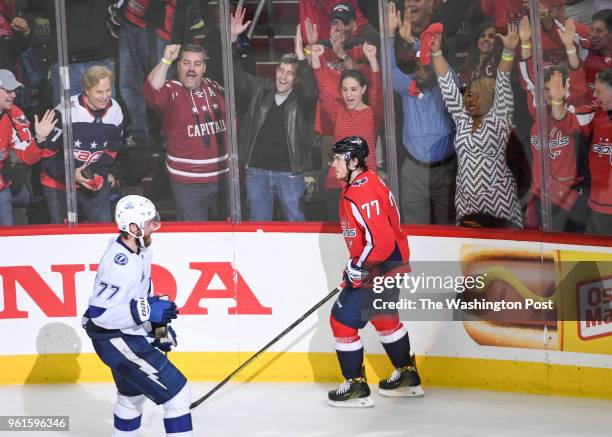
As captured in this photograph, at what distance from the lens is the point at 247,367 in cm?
635

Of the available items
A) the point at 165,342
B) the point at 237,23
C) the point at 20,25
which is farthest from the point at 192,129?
the point at 165,342

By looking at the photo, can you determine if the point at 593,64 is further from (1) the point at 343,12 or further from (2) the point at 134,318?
(2) the point at 134,318

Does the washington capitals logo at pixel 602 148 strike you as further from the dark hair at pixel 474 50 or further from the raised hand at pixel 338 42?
the raised hand at pixel 338 42

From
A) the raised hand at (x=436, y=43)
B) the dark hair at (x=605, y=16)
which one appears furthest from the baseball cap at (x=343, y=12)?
the dark hair at (x=605, y=16)

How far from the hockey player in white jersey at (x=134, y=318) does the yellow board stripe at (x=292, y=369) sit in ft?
5.38

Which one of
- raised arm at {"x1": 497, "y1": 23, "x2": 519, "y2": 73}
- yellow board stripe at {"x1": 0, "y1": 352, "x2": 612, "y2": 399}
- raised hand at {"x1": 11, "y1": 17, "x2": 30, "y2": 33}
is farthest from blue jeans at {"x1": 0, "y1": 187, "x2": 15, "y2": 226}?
raised arm at {"x1": 497, "y1": 23, "x2": 519, "y2": 73}

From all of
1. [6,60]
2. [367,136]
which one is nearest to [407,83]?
[367,136]

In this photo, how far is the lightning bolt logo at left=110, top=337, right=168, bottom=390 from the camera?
461 cm

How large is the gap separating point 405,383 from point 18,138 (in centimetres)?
256

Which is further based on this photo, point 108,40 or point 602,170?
point 108,40

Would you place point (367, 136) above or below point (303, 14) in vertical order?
below

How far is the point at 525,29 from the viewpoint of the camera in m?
5.78

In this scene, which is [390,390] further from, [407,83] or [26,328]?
[26,328]

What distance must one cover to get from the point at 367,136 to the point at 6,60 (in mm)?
2061
